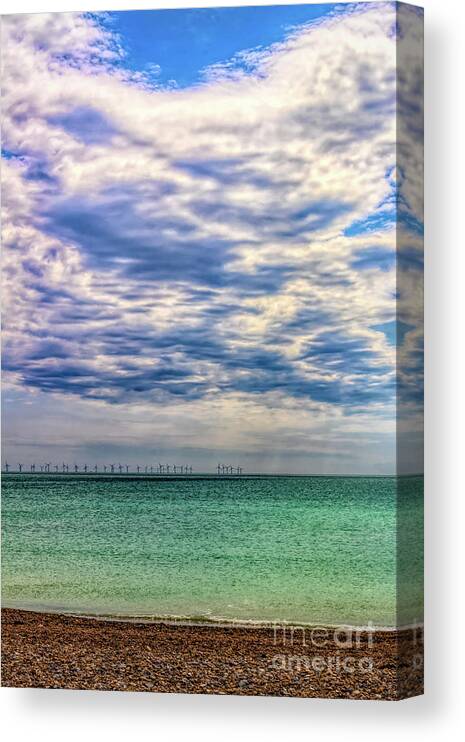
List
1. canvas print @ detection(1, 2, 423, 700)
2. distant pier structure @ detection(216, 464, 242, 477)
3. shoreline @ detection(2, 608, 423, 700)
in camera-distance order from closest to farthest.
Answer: shoreline @ detection(2, 608, 423, 700) → canvas print @ detection(1, 2, 423, 700) → distant pier structure @ detection(216, 464, 242, 477)

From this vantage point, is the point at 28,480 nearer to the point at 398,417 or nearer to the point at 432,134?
the point at 398,417

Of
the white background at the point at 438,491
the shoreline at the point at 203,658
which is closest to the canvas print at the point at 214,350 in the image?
the shoreline at the point at 203,658

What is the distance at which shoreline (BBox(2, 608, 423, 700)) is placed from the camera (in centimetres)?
1118

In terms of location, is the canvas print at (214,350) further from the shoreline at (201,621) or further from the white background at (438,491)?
the white background at (438,491)

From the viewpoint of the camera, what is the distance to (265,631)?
37.7 feet

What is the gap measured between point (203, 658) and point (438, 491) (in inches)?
81.0

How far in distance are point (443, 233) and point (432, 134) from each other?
714mm

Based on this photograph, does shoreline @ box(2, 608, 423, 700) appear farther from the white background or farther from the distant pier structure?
the distant pier structure

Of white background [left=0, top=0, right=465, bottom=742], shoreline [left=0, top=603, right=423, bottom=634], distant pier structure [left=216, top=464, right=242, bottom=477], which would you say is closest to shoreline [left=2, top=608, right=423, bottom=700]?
shoreline [left=0, top=603, right=423, bottom=634]

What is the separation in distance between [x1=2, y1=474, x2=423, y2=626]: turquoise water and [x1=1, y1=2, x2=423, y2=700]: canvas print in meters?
0.02

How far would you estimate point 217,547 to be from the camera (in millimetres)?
11648

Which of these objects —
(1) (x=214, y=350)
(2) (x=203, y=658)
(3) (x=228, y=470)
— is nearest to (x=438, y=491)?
(3) (x=228, y=470)

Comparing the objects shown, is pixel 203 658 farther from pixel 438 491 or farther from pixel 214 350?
pixel 214 350

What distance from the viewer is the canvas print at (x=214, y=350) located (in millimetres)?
11289
